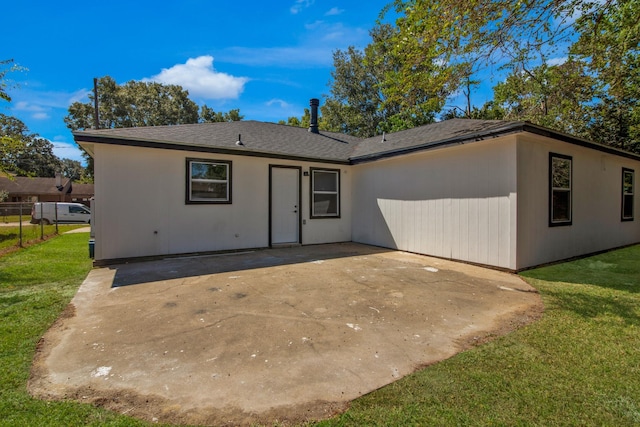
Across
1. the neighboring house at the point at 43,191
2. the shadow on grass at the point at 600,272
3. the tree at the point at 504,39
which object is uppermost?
the tree at the point at 504,39

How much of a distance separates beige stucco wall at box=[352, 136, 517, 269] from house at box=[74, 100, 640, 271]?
2 centimetres

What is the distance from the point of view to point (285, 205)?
27.5 feet

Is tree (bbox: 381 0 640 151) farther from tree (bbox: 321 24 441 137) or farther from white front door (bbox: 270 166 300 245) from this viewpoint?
tree (bbox: 321 24 441 137)

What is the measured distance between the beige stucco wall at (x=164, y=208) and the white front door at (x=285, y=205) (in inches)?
8.8

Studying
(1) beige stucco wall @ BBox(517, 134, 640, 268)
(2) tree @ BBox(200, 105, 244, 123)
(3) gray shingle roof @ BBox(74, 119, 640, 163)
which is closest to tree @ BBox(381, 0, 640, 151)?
(3) gray shingle roof @ BBox(74, 119, 640, 163)

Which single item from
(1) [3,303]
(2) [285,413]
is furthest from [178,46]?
(2) [285,413]

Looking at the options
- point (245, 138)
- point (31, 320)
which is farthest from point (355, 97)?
point (31, 320)

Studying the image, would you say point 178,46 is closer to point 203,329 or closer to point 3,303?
point 3,303

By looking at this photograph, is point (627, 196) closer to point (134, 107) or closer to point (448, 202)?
point (448, 202)

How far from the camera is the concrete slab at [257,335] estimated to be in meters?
2.00

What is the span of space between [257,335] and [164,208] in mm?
4931

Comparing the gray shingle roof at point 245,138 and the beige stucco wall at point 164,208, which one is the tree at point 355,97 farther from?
the beige stucco wall at point 164,208

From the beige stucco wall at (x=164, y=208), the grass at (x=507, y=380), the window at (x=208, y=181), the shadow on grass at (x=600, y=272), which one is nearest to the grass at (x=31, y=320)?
the grass at (x=507, y=380)

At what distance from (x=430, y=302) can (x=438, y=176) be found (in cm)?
382
